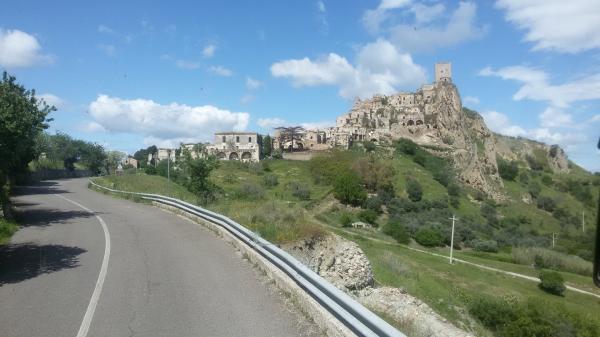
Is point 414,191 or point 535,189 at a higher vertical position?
point 414,191

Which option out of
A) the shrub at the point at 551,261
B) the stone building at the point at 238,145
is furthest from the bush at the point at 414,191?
the stone building at the point at 238,145

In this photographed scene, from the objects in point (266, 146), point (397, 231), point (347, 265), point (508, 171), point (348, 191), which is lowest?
point (397, 231)

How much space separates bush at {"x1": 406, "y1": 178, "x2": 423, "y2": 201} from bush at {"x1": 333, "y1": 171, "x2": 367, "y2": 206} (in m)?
15.0

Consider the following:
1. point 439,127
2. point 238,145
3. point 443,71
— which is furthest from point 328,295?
point 443,71

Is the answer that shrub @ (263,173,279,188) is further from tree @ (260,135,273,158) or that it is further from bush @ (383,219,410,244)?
tree @ (260,135,273,158)

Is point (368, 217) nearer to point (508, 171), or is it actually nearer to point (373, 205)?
point (373, 205)

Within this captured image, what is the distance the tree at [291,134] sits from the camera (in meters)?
163

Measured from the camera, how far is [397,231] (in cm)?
7138

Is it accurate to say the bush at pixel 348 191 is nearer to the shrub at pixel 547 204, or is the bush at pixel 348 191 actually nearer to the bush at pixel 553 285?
the bush at pixel 553 285

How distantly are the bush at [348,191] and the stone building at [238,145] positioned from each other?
50523 mm

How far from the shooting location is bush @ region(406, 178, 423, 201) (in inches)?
3920

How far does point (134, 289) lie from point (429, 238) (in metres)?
67.6

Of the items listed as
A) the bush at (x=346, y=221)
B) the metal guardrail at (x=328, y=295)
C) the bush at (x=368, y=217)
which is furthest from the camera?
the bush at (x=368, y=217)

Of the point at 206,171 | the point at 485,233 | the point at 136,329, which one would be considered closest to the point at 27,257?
the point at 136,329
